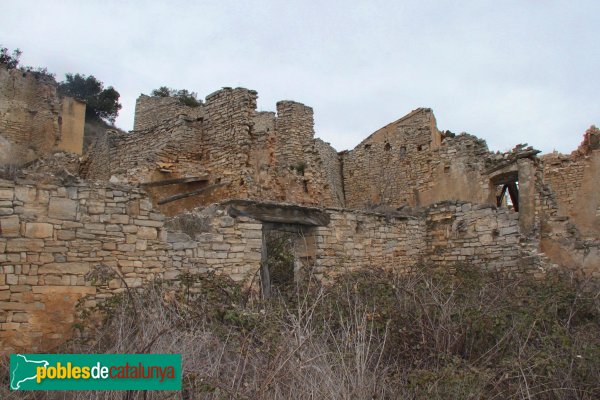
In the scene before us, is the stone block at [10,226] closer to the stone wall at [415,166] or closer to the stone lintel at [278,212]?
the stone lintel at [278,212]

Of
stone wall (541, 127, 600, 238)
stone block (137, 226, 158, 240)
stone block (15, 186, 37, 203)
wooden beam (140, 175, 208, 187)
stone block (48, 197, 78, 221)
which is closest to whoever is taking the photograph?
stone block (15, 186, 37, 203)

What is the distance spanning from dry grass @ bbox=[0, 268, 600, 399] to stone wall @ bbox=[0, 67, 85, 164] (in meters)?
18.1

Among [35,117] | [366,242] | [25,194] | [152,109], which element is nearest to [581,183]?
[366,242]

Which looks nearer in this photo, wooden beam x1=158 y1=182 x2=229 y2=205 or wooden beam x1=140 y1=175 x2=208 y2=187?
wooden beam x1=158 y1=182 x2=229 y2=205

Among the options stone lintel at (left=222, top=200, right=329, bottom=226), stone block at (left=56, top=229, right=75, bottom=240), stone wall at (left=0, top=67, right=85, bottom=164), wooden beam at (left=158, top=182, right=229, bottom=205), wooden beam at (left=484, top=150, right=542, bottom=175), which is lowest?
stone block at (left=56, top=229, right=75, bottom=240)

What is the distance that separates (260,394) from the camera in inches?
154

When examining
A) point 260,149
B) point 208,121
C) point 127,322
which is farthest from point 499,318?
point 208,121

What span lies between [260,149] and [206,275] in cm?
522

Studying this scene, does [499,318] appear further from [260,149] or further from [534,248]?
[260,149]

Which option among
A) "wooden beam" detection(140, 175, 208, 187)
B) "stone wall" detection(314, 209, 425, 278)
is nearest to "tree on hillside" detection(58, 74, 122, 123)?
"wooden beam" detection(140, 175, 208, 187)

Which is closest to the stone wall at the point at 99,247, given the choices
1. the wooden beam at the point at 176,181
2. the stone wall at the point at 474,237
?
the stone wall at the point at 474,237

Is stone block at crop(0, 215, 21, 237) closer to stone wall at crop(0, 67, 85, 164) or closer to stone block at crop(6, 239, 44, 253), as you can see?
stone block at crop(6, 239, 44, 253)

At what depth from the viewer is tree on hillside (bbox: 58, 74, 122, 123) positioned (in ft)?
109

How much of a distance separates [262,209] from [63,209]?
319 centimetres
